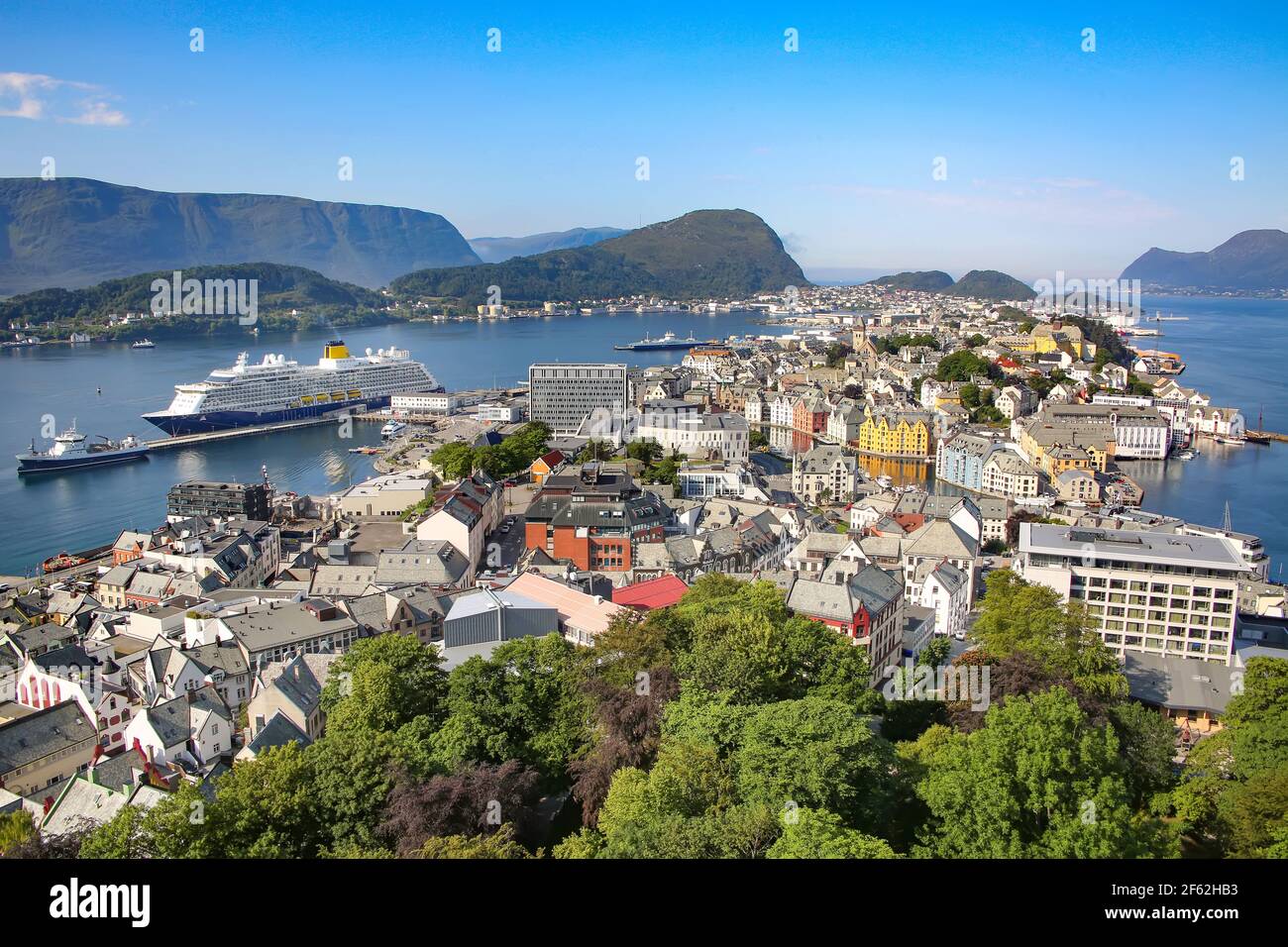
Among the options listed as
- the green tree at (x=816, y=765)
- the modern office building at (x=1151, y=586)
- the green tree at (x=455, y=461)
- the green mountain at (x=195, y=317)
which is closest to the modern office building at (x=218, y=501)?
the green tree at (x=455, y=461)

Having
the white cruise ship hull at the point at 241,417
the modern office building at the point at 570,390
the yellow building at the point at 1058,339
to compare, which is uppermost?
the yellow building at the point at 1058,339

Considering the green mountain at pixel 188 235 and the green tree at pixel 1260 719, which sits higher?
the green mountain at pixel 188 235

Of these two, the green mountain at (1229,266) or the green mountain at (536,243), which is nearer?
the green mountain at (1229,266)

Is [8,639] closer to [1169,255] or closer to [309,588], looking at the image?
[309,588]

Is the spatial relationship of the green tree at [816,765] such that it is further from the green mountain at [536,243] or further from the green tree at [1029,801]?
the green mountain at [536,243]

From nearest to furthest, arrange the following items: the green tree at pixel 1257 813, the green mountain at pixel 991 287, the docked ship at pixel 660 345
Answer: the green tree at pixel 1257 813
the docked ship at pixel 660 345
the green mountain at pixel 991 287

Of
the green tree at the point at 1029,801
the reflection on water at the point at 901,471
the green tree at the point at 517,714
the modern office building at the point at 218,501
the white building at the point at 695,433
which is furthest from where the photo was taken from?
the white building at the point at 695,433

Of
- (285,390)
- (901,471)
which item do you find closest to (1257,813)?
(901,471)

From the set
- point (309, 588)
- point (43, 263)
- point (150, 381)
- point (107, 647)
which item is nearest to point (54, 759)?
point (107, 647)
